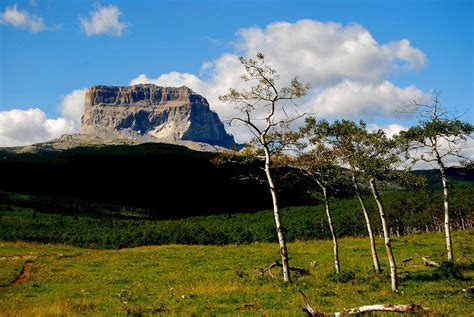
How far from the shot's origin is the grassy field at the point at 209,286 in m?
21.6

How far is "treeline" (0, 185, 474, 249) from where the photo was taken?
9088 centimetres

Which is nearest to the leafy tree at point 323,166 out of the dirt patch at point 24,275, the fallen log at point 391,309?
the fallen log at point 391,309

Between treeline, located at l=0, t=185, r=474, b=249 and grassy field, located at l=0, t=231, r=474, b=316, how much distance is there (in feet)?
35.5

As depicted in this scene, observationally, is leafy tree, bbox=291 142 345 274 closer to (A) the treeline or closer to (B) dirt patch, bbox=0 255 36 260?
(A) the treeline

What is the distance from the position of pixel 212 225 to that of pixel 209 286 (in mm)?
93384

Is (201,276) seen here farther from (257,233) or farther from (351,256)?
(257,233)

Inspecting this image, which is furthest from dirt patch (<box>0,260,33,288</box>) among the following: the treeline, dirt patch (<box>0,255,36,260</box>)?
the treeline

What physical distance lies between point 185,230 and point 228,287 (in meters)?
68.2

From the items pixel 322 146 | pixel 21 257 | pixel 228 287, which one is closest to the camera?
pixel 228 287

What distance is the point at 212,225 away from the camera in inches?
4833

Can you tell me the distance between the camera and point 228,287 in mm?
29141

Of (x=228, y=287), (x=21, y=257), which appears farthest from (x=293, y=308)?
(x=21, y=257)

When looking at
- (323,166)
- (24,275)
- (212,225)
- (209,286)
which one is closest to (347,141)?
(323,166)

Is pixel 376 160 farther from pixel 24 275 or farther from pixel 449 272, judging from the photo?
pixel 24 275
